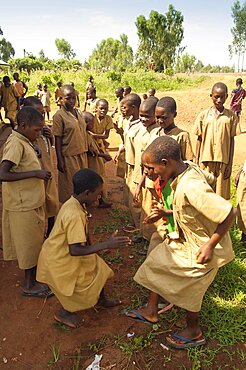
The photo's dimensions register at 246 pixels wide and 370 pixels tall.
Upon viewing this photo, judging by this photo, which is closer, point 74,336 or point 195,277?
point 195,277

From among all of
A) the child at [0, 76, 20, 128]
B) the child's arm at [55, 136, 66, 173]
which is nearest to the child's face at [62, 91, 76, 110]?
the child's arm at [55, 136, 66, 173]

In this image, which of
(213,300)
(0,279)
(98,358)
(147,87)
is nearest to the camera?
(98,358)

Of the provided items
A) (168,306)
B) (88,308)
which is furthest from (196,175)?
(88,308)

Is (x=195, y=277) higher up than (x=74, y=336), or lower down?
higher up

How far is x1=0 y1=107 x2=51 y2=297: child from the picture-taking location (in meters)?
2.57

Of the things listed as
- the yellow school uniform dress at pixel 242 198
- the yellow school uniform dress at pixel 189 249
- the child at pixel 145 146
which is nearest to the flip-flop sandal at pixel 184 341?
the yellow school uniform dress at pixel 189 249

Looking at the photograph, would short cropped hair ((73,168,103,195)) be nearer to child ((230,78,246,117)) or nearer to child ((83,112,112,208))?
child ((83,112,112,208))

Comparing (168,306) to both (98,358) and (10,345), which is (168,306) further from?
(10,345)

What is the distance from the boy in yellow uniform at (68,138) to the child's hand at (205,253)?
7.60 ft

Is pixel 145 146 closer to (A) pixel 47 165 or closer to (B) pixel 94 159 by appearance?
(A) pixel 47 165

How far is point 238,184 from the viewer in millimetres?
3504

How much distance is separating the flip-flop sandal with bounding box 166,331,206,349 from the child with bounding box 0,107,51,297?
1.20 metres

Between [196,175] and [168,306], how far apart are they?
125 cm

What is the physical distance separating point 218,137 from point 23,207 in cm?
258
